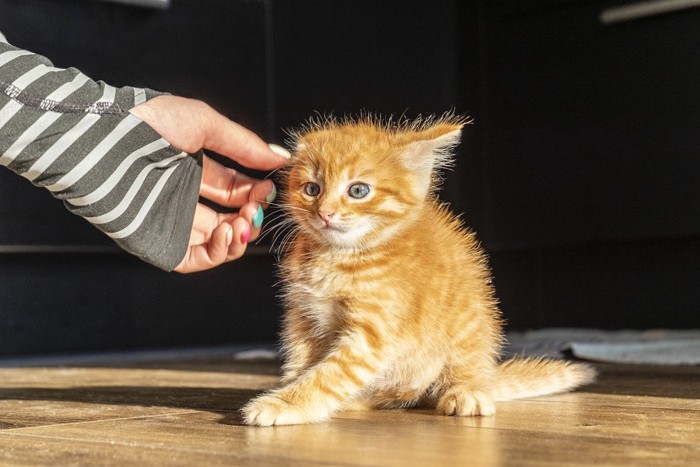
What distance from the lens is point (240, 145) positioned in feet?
4.77

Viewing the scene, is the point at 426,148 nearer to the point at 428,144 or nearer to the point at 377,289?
the point at 428,144

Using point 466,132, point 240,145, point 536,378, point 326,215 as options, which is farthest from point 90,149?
point 466,132

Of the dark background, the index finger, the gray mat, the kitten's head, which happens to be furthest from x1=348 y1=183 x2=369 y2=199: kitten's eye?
the dark background

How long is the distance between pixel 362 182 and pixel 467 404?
0.35 metres

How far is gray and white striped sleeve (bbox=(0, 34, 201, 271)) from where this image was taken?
127 centimetres

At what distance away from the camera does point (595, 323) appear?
11.0 feet

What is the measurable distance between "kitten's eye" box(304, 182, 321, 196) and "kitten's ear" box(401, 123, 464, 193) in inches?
5.3

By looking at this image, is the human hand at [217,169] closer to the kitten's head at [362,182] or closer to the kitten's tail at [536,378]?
the kitten's head at [362,182]

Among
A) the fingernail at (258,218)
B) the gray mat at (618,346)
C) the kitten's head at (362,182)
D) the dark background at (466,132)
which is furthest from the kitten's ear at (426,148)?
the dark background at (466,132)

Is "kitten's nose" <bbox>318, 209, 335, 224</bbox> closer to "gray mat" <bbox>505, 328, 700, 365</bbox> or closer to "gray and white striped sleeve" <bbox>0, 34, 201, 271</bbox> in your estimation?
"gray and white striped sleeve" <bbox>0, 34, 201, 271</bbox>

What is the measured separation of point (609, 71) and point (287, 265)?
197cm

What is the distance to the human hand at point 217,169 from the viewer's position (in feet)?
4.53

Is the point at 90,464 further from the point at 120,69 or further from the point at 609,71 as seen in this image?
the point at 609,71

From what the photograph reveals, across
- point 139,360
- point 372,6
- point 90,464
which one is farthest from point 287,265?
point 372,6
